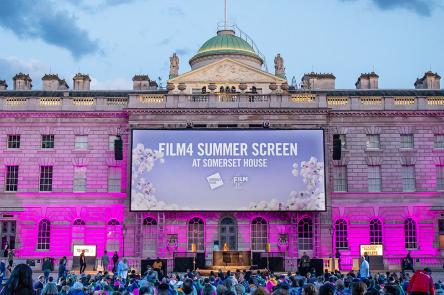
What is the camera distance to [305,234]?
159 feet

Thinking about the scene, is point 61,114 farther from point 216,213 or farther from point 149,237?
point 216,213

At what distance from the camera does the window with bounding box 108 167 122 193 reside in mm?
49812

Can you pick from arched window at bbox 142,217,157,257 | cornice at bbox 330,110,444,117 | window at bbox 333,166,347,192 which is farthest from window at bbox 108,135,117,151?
window at bbox 333,166,347,192

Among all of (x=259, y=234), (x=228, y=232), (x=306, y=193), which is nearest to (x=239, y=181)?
(x=228, y=232)

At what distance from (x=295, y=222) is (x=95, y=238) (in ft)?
48.0

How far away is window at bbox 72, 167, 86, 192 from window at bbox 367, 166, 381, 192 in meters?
21.3

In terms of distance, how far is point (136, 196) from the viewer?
46969 mm

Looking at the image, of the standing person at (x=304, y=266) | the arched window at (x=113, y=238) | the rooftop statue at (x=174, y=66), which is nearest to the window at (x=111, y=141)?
the arched window at (x=113, y=238)

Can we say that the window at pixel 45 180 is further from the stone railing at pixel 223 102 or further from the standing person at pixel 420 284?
the standing person at pixel 420 284

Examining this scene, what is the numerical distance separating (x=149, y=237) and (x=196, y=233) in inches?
136

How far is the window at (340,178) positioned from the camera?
49.6 m

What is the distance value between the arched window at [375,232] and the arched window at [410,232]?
1.92m

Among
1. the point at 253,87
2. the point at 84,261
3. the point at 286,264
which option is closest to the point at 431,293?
the point at 286,264

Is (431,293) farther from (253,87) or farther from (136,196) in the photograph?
(253,87)
